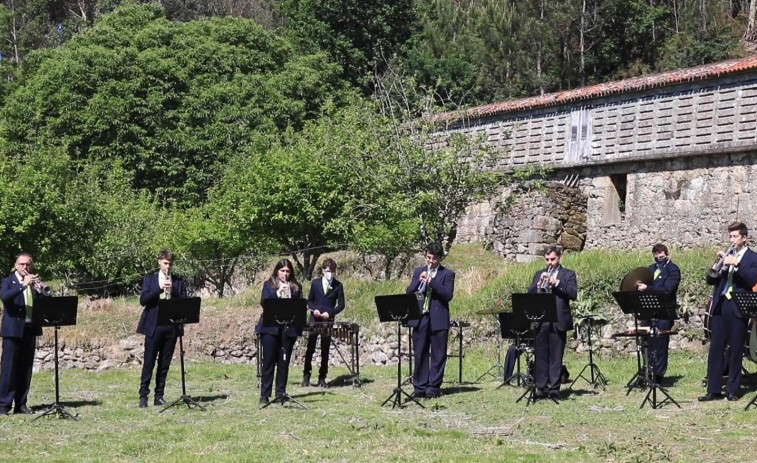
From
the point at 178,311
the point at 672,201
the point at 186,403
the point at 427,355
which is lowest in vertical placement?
the point at 186,403

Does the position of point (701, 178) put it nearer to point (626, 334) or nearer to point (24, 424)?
point (626, 334)

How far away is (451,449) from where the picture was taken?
30.4ft

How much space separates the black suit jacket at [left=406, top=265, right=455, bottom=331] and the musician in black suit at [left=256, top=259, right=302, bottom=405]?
1.47m

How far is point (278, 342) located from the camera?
12719 mm

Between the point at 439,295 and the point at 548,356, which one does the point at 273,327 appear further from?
the point at 548,356

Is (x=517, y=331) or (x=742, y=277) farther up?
(x=742, y=277)

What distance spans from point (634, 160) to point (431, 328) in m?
18.1

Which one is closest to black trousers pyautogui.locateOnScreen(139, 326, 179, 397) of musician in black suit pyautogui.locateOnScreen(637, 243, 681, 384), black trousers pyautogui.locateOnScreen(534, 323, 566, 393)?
black trousers pyautogui.locateOnScreen(534, 323, 566, 393)

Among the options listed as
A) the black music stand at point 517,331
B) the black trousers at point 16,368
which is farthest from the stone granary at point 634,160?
the black trousers at point 16,368

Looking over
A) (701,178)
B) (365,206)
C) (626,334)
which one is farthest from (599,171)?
(626,334)

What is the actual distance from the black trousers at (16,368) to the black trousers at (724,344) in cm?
791

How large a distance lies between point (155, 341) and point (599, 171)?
20.7 m

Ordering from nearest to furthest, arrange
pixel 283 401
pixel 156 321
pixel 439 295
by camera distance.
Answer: pixel 156 321, pixel 283 401, pixel 439 295

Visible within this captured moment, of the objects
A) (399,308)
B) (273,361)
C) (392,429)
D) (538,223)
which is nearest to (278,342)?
(273,361)
